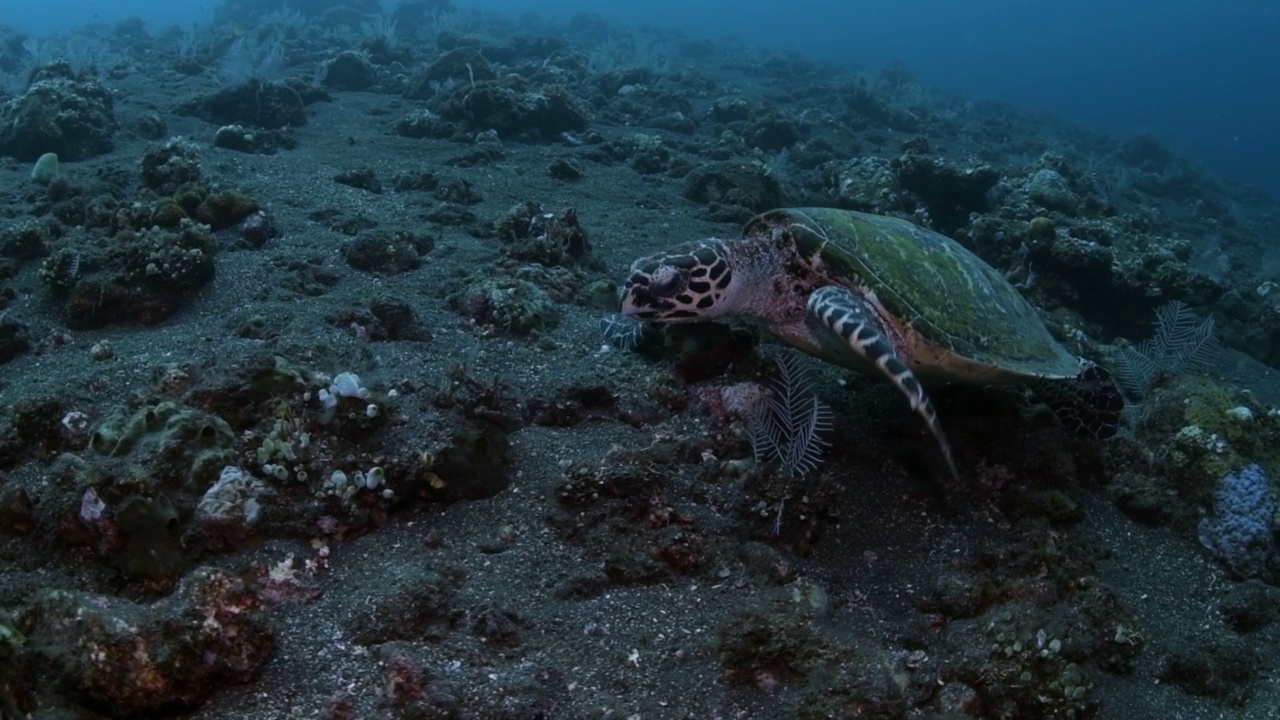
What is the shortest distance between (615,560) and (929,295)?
2482 mm

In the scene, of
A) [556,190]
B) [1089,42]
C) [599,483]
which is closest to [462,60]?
[556,190]

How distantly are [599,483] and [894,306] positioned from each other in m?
2.02

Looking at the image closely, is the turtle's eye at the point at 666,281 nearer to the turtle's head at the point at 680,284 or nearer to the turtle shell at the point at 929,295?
the turtle's head at the point at 680,284

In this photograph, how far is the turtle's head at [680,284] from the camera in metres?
4.36

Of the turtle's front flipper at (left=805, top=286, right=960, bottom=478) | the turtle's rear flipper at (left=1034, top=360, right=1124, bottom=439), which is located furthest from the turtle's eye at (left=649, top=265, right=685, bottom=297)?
the turtle's rear flipper at (left=1034, top=360, right=1124, bottom=439)

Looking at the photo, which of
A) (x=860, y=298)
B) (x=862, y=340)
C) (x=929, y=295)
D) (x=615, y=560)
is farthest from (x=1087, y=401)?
(x=615, y=560)

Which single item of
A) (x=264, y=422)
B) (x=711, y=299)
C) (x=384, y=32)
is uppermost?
(x=711, y=299)

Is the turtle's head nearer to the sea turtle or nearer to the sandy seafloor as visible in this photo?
the sea turtle

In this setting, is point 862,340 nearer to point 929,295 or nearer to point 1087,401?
point 929,295

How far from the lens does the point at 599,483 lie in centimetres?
368

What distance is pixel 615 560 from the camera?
11.2 feet

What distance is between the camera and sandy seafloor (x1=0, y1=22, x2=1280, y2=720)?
8.98 feet

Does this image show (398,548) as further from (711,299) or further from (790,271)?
(790,271)

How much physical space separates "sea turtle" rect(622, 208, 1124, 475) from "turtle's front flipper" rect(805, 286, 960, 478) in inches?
0.5
